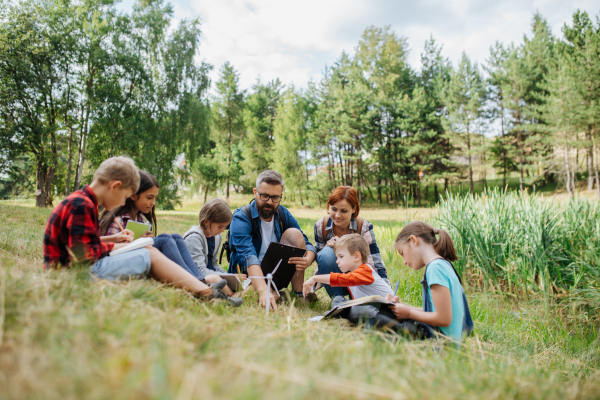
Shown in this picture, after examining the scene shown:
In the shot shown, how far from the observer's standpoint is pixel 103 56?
14555 mm

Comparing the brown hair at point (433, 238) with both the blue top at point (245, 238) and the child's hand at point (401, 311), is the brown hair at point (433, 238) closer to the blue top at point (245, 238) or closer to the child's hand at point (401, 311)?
the child's hand at point (401, 311)

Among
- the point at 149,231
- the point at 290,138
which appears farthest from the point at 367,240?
the point at 290,138

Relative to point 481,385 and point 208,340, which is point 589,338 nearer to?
point 481,385

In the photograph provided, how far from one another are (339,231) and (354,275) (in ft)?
2.45

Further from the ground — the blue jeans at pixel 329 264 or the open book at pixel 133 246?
the open book at pixel 133 246

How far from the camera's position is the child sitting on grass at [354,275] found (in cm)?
264

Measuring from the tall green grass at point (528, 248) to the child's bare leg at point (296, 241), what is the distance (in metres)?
1.86

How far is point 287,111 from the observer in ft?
91.9

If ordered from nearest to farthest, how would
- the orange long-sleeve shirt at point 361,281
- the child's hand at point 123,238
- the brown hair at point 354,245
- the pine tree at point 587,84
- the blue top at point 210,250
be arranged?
the child's hand at point 123,238
the orange long-sleeve shirt at point 361,281
the brown hair at point 354,245
the blue top at point 210,250
the pine tree at point 587,84

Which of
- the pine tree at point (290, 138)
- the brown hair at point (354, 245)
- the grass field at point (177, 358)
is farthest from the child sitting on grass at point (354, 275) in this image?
the pine tree at point (290, 138)

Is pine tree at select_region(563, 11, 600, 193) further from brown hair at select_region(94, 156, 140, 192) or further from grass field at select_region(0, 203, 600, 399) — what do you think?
brown hair at select_region(94, 156, 140, 192)

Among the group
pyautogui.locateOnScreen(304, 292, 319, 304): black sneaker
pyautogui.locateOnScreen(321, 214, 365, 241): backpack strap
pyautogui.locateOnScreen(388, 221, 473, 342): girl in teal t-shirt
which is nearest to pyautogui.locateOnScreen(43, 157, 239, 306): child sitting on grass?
pyautogui.locateOnScreen(304, 292, 319, 304): black sneaker

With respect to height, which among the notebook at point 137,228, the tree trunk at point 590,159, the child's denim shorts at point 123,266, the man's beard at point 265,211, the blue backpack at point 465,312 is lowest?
the blue backpack at point 465,312

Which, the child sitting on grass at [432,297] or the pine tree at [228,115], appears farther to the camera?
the pine tree at [228,115]
